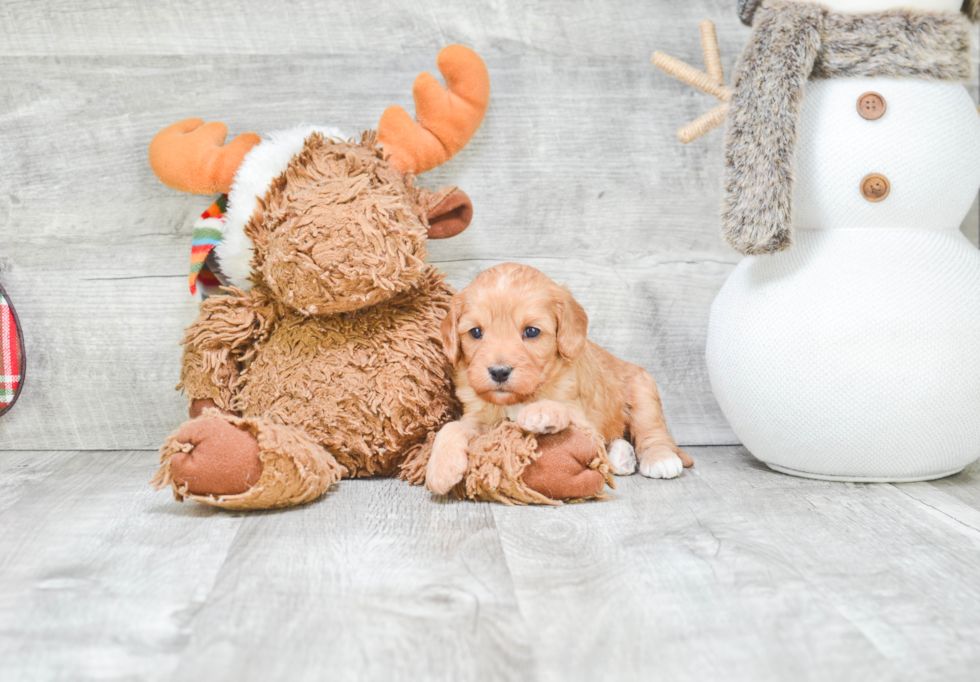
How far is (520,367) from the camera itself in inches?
56.5

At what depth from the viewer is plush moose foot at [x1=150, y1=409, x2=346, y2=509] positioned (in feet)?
4.26

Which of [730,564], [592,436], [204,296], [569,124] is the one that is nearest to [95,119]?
[204,296]

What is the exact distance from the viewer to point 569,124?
1.91m

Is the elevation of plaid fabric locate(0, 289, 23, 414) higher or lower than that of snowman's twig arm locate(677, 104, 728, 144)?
lower

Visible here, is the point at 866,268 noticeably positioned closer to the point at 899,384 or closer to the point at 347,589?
the point at 899,384

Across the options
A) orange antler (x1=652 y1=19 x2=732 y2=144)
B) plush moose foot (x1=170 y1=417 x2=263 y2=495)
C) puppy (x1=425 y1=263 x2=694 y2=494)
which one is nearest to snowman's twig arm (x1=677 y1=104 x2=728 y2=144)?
orange antler (x1=652 y1=19 x2=732 y2=144)

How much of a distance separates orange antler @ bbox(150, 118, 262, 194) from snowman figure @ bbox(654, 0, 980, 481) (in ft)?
3.10

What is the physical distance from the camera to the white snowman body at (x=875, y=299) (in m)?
1.45

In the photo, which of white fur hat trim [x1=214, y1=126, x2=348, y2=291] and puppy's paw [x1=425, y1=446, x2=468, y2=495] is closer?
puppy's paw [x1=425, y1=446, x2=468, y2=495]

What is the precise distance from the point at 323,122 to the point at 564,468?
98cm

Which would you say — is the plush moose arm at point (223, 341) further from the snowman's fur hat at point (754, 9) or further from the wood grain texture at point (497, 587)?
the snowman's fur hat at point (754, 9)

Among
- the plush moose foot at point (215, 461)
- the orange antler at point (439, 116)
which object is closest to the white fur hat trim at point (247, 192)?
the orange antler at point (439, 116)

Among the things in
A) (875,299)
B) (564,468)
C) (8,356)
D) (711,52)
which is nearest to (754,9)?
(711,52)

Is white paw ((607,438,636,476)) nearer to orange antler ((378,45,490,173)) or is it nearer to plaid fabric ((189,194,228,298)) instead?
orange antler ((378,45,490,173))
